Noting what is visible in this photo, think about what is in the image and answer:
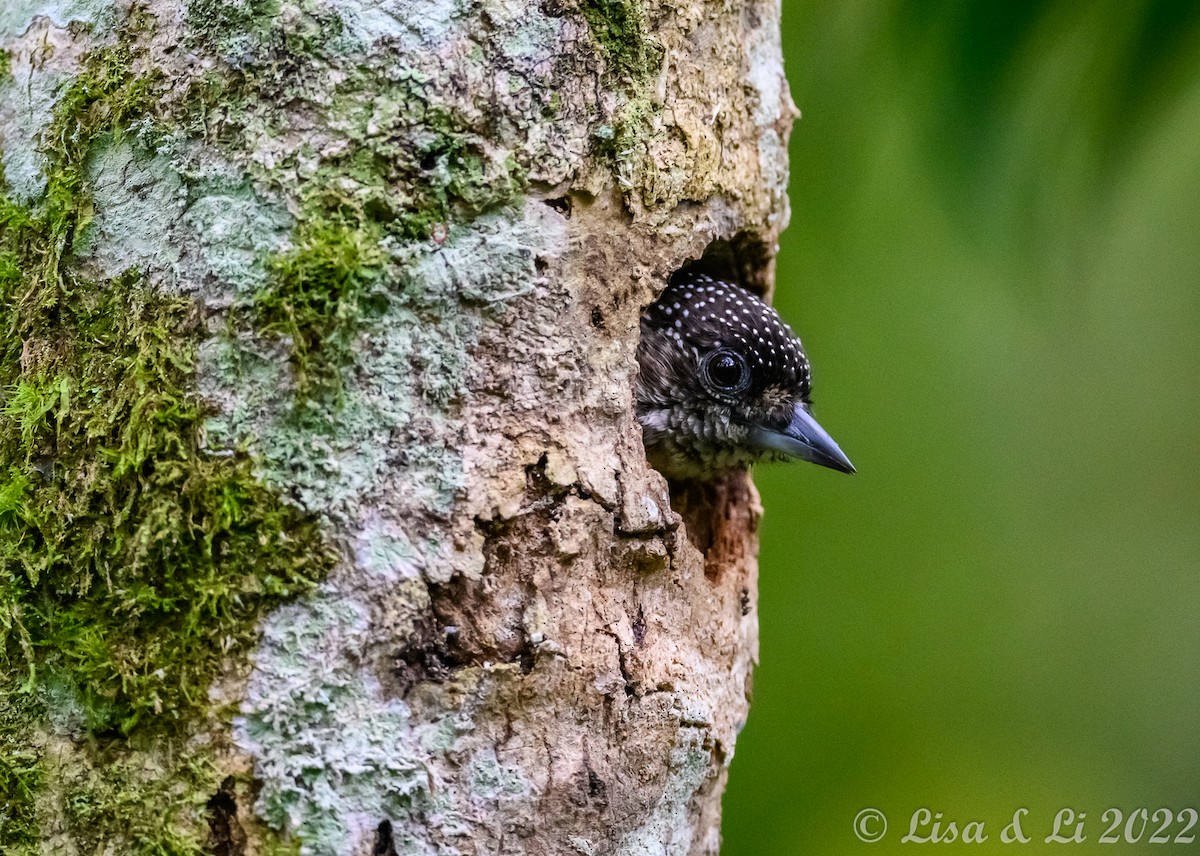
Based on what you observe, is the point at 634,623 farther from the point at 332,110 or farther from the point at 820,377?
the point at 820,377

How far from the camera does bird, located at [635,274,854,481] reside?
3285 mm

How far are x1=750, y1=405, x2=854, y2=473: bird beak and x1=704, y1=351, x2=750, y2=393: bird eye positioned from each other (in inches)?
5.9

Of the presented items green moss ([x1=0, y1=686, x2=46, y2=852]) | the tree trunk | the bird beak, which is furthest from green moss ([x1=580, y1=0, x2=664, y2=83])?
green moss ([x1=0, y1=686, x2=46, y2=852])

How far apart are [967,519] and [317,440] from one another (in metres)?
4.16

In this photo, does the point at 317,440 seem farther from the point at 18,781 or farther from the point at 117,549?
the point at 18,781

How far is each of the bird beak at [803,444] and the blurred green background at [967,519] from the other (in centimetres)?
98

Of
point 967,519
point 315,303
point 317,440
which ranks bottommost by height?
point 967,519

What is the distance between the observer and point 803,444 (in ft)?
10.8

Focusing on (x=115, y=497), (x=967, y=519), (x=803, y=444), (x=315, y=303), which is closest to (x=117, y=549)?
(x=115, y=497)

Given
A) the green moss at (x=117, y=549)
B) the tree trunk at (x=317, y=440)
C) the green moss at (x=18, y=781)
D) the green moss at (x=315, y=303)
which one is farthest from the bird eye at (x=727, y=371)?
the green moss at (x=18, y=781)

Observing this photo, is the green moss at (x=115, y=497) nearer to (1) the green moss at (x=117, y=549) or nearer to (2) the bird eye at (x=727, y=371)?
(1) the green moss at (x=117, y=549)

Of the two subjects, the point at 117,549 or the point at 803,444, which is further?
the point at 803,444

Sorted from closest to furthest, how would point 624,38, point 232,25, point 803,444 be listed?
point 232,25
point 624,38
point 803,444

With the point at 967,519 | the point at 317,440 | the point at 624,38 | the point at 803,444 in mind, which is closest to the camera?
the point at 317,440
